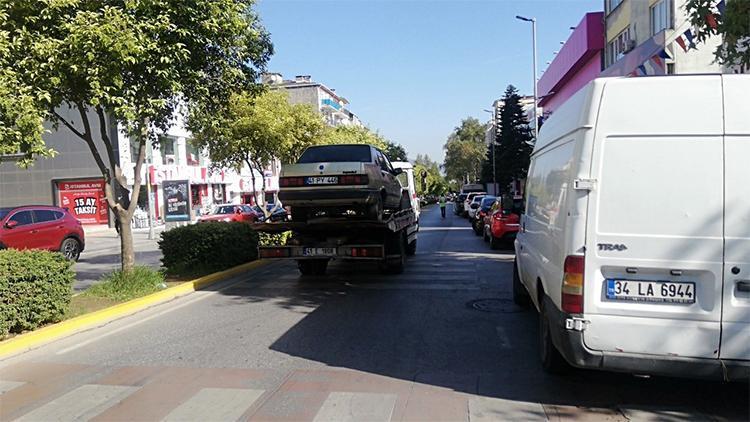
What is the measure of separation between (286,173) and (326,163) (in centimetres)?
73

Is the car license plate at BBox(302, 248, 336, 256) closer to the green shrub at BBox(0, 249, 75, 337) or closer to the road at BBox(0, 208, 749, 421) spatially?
the road at BBox(0, 208, 749, 421)

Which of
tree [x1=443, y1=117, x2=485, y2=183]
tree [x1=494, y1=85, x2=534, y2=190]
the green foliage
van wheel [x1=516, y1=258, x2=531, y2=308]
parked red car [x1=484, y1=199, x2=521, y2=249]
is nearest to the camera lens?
van wheel [x1=516, y1=258, x2=531, y2=308]

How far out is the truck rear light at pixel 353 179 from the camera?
9.62 meters

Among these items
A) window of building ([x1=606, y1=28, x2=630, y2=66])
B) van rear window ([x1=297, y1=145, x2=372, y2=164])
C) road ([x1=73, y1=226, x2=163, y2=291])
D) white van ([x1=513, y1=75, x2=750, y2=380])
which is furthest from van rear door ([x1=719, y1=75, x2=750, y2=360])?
window of building ([x1=606, y1=28, x2=630, y2=66])

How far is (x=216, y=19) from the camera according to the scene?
862cm

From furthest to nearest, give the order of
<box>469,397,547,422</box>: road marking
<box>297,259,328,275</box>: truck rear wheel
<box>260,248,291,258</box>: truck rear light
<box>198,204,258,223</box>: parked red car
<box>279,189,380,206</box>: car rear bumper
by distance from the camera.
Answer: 1. <box>198,204,258,223</box>: parked red car
2. <box>297,259,328,275</box>: truck rear wheel
3. <box>260,248,291,258</box>: truck rear light
4. <box>279,189,380,206</box>: car rear bumper
5. <box>469,397,547,422</box>: road marking

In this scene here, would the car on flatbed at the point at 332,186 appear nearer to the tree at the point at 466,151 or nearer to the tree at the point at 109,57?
the tree at the point at 109,57

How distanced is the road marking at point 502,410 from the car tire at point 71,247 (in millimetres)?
15437

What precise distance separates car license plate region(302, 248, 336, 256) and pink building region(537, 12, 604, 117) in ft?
65.8

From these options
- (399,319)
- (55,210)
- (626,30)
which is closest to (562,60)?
(626,30)

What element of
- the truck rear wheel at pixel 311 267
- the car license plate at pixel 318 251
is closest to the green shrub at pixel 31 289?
the car license plate at pixel 318 251

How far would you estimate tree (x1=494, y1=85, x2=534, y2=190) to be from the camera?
172ft

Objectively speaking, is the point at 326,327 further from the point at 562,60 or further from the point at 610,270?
the point at 562,60

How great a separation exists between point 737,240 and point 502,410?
2.07m
